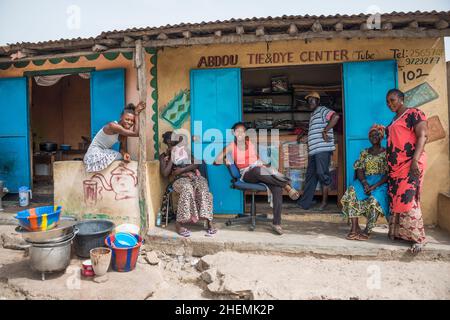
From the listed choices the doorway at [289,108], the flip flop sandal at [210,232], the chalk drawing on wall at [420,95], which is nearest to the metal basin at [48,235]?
the flip flop sandal at [210,232]

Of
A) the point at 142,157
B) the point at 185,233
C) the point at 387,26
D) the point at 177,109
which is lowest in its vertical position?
the point at 185,233

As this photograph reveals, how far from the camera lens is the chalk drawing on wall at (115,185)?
16.6 feet

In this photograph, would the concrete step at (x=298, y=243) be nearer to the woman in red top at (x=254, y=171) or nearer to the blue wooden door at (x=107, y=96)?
the woman in red top at (x=254, y=171)

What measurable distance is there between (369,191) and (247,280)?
2.09 m

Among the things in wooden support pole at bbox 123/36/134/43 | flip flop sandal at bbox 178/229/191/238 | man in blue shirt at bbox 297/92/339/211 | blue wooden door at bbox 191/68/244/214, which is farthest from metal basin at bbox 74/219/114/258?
man in blue shirt at bbox 297/92/339/211

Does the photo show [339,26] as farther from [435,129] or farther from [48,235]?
[48,235]

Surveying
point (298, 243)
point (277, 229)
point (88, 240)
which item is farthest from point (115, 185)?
point (298, 243)

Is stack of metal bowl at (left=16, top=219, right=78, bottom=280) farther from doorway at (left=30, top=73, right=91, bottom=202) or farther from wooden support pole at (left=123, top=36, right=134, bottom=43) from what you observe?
doorway at (left=30, top=73, right=91, bottom=202)

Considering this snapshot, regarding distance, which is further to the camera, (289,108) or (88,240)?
(289,108)

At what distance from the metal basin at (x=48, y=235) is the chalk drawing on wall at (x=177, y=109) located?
254cm

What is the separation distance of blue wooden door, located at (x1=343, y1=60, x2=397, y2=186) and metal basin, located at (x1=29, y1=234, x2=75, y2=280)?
4233 millimetres

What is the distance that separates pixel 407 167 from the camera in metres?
4.29
